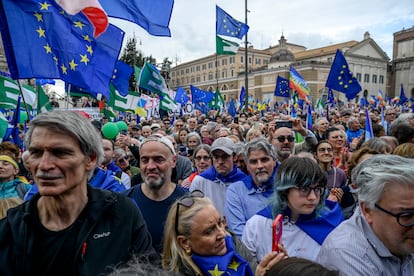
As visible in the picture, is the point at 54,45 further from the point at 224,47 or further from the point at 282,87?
the point at 282,87

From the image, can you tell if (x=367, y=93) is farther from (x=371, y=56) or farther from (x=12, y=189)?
(x=12, y=189)

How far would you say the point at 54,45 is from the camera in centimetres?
385

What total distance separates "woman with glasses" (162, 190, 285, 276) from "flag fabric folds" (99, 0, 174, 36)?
312 centimetres

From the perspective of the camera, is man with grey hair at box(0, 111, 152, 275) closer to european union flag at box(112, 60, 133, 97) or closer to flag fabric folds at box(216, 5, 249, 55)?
european union flag at box(112, 60, 133, 97)

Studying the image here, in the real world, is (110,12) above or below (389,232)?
above

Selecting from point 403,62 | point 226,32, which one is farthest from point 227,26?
point 403,62

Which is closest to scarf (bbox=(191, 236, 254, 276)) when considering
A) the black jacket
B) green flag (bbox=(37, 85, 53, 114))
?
the black jacket

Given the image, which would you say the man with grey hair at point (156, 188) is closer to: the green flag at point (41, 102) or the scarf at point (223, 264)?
the scarf at point (223, 264)

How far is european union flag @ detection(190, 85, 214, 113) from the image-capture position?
16.1 meters

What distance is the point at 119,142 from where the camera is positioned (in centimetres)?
685

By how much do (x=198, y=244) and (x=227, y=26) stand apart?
1273 centimetres

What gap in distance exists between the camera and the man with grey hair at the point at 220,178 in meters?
3.98

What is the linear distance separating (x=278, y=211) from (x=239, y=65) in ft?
287

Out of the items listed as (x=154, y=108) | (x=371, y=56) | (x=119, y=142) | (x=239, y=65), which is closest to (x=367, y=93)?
(x=371, y=56)
